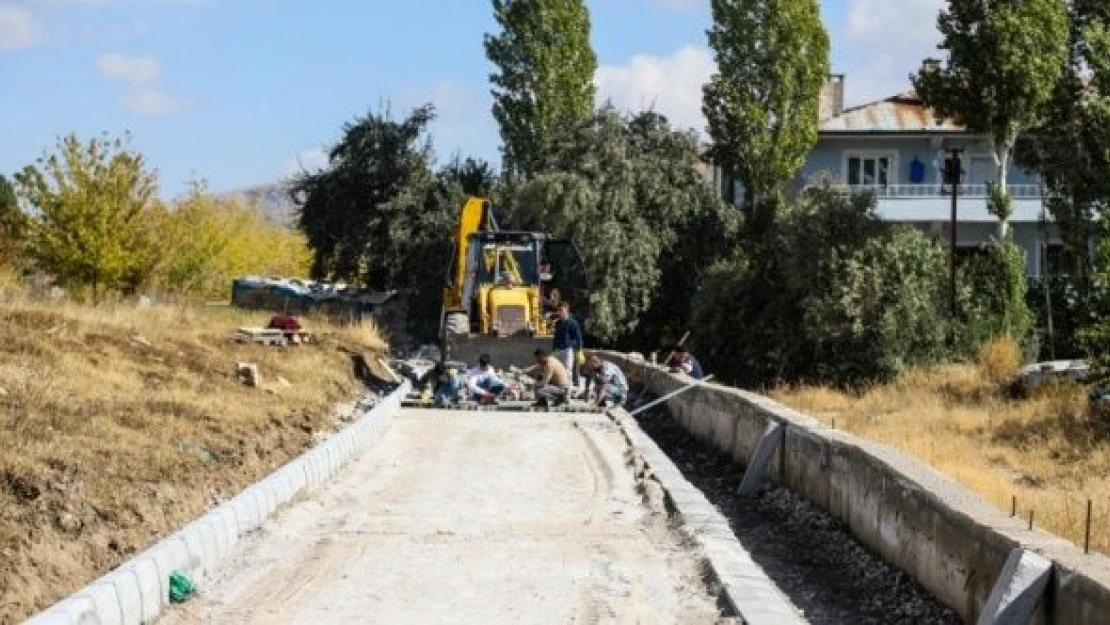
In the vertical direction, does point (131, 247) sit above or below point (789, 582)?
above

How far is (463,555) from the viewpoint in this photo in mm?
11234

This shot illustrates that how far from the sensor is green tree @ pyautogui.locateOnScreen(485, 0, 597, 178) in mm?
51906

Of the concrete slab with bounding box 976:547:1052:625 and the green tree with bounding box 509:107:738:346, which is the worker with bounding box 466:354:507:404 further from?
the concrete slab with bounding box 976:547:1052:625

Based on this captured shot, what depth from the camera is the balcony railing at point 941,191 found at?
4881 centimetres

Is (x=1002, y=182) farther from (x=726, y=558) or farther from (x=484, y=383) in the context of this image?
(x=726, y=558)

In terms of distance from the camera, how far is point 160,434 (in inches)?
579

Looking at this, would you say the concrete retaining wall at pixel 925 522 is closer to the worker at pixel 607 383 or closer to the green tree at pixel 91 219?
the worker at pixel 607 383

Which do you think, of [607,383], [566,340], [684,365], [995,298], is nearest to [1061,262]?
[995,298]

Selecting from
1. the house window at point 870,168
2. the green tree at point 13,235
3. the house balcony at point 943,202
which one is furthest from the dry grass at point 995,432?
the house window at point 870,168

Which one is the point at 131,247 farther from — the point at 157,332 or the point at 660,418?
the point at 660,418

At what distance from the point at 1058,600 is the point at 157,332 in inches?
833

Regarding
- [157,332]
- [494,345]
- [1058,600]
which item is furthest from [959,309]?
[1058,600]

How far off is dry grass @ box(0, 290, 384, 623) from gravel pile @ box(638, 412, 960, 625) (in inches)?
178

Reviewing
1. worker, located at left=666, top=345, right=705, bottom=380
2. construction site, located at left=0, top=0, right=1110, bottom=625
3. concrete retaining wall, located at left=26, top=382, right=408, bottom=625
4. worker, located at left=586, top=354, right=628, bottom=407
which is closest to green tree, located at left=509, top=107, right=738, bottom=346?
construction site, located at left=0, top=0, right=1110, bottom=625
